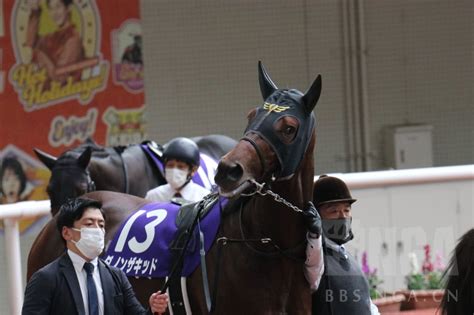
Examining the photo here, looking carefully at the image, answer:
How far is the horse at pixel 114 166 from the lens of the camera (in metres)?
7.11

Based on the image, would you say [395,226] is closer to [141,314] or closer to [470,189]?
[470,189]

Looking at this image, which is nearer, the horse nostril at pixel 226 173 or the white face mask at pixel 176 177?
the horse nostril at pixel 226 173

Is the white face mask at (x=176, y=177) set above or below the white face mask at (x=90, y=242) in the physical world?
below

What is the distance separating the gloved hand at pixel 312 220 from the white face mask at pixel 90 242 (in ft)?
2.81

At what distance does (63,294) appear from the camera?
4344mm

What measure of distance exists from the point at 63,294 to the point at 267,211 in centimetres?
95

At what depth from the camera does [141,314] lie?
14.6ft

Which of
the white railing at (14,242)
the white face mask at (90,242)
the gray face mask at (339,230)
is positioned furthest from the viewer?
the white railing at (14,242)

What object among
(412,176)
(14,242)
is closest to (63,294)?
(14,242)

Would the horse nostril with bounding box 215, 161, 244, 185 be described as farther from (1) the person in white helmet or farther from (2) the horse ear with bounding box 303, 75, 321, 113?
(1) the person in white helmet

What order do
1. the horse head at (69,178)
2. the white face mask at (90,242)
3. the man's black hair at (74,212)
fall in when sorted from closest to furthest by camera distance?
the white face mask at (90,242) → the man's black hair at (74,212) → the horse head at (69,178)

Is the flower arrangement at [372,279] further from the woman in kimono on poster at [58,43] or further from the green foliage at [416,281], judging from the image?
the woman in kimono on poster at [58,43]

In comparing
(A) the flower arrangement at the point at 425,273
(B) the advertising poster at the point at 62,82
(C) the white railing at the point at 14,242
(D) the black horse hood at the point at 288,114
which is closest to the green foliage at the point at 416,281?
(A) the flower arrangement at the point at 425,273

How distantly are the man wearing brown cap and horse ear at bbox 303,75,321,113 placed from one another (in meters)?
0.47
